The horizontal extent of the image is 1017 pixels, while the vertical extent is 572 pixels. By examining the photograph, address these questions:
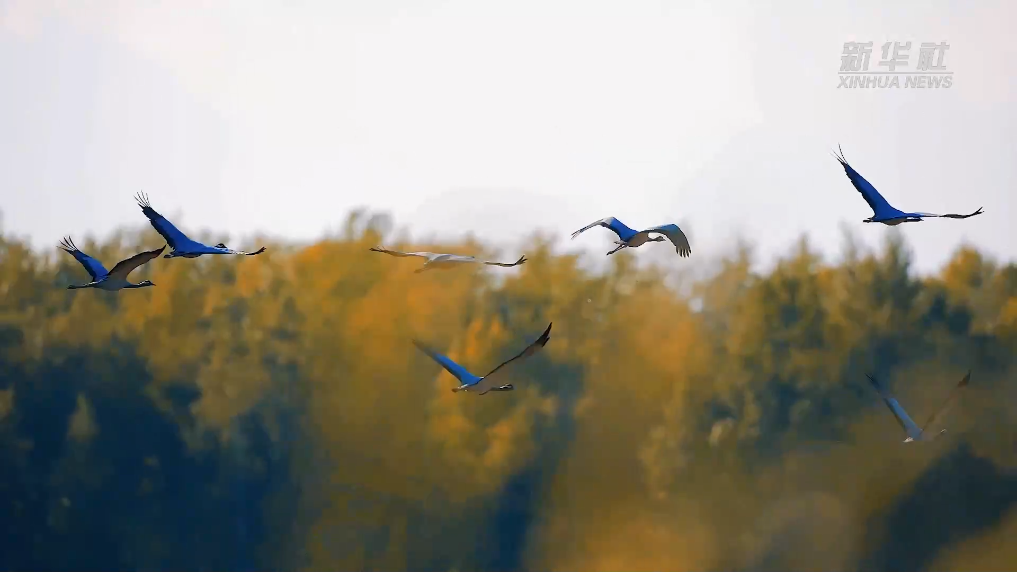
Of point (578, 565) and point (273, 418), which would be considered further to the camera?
point (273, 418)

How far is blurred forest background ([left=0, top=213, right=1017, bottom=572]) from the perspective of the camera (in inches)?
1422

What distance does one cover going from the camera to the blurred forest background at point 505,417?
3612 centimetres

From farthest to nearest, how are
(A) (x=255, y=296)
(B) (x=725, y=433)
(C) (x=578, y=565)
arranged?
1. (A) (x=255, y=296)
2. (B) (x=725, y=433)
3. (C) (x=578, y=565)

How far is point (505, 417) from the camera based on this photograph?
38781 mm

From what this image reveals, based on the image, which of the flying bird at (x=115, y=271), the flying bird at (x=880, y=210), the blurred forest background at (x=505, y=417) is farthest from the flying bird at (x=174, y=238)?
the blurred forest background at (x=505, y=417)

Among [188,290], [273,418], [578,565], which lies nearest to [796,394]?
[578,565]

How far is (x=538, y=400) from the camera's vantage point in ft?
128

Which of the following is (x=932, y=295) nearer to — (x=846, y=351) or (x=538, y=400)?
(x=846, y=351)

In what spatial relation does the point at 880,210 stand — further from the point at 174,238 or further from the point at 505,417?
the point at 505,417

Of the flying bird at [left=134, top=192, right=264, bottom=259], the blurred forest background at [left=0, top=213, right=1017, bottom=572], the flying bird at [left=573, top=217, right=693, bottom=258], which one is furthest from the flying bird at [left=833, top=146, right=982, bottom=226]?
the blurred forest background at [left=0, top=213, right=1017, bottom=572]

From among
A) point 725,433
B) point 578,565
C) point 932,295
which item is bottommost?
point 578,565

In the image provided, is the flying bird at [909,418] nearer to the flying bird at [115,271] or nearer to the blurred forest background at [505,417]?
the flying bird at [115,271]

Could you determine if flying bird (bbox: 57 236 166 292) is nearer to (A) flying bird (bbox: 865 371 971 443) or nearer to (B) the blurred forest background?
(A) flying bird (bbox: 865 371 971 443)

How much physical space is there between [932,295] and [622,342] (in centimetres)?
852
